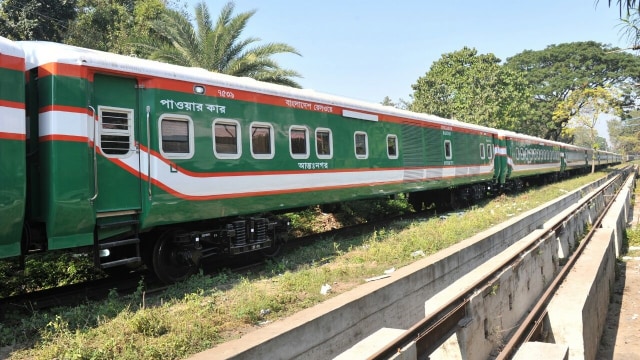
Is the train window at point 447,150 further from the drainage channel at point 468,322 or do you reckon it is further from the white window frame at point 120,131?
the white window frame at point 120,131

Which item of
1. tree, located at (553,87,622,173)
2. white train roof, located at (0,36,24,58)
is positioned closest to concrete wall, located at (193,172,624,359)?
white train roof, located at (0,36,24,58)

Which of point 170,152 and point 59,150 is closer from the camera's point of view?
point 59,150

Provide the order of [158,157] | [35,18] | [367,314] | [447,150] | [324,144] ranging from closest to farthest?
[367,314] → [158,157] → [324,144] → [447,150] → [35,18]

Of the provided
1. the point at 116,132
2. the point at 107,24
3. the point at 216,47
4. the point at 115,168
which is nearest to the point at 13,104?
the point at 116,132

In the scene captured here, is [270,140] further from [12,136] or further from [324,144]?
[12,136]

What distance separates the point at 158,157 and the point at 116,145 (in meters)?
0.65

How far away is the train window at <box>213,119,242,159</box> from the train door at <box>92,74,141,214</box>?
145 centimetres

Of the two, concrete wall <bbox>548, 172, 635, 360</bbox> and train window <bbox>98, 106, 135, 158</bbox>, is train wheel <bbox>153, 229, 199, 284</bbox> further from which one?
Answer: concrete wall <bbox>548, 172, 635, 360</bbox>

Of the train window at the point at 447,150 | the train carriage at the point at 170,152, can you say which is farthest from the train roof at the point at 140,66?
the train window at the point at 447,150

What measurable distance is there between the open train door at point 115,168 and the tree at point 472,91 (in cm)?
3347

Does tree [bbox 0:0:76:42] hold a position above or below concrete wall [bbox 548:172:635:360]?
above

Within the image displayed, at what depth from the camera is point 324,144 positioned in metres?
10.6

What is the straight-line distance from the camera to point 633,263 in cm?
1633

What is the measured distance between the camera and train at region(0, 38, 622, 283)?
5961 millimetres
